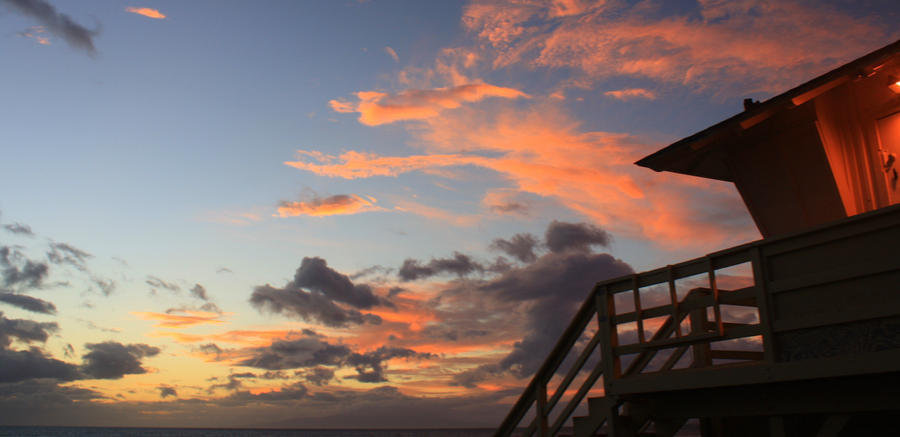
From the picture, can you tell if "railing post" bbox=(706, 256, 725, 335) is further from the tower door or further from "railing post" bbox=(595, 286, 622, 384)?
the tower door

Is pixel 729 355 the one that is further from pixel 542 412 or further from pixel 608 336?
pixel 542 412

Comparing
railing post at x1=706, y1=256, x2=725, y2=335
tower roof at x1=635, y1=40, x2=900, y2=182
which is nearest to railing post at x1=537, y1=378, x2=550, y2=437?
railing post at x1=706, y1=256, x2=725, y2=335

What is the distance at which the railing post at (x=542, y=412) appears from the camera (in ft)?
30.9

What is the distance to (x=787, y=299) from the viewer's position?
22.5 feet

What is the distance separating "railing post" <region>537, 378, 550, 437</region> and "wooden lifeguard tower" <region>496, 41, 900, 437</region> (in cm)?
2

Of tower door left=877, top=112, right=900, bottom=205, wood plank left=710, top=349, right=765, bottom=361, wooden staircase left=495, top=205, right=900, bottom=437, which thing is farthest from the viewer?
wood plank left=710, top=349, right=765, bottom=361

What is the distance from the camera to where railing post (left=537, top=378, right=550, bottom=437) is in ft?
30.9

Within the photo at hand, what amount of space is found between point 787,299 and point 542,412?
385cm

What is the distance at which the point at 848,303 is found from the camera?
6340 mm

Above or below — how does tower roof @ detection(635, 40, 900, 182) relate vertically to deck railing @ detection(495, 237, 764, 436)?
above

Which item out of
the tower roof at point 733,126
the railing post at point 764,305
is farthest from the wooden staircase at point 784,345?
the tower roof at point 733,126

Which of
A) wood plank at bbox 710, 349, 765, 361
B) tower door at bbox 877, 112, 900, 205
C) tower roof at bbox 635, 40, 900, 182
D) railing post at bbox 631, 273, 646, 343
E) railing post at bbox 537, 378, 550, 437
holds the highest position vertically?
tower roof at bbox 635, 40, 900, 182

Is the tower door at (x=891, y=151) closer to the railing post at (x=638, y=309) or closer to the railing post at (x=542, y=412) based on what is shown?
the railing post at (x=638, y=309)

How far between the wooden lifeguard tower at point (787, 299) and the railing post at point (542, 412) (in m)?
0.02
